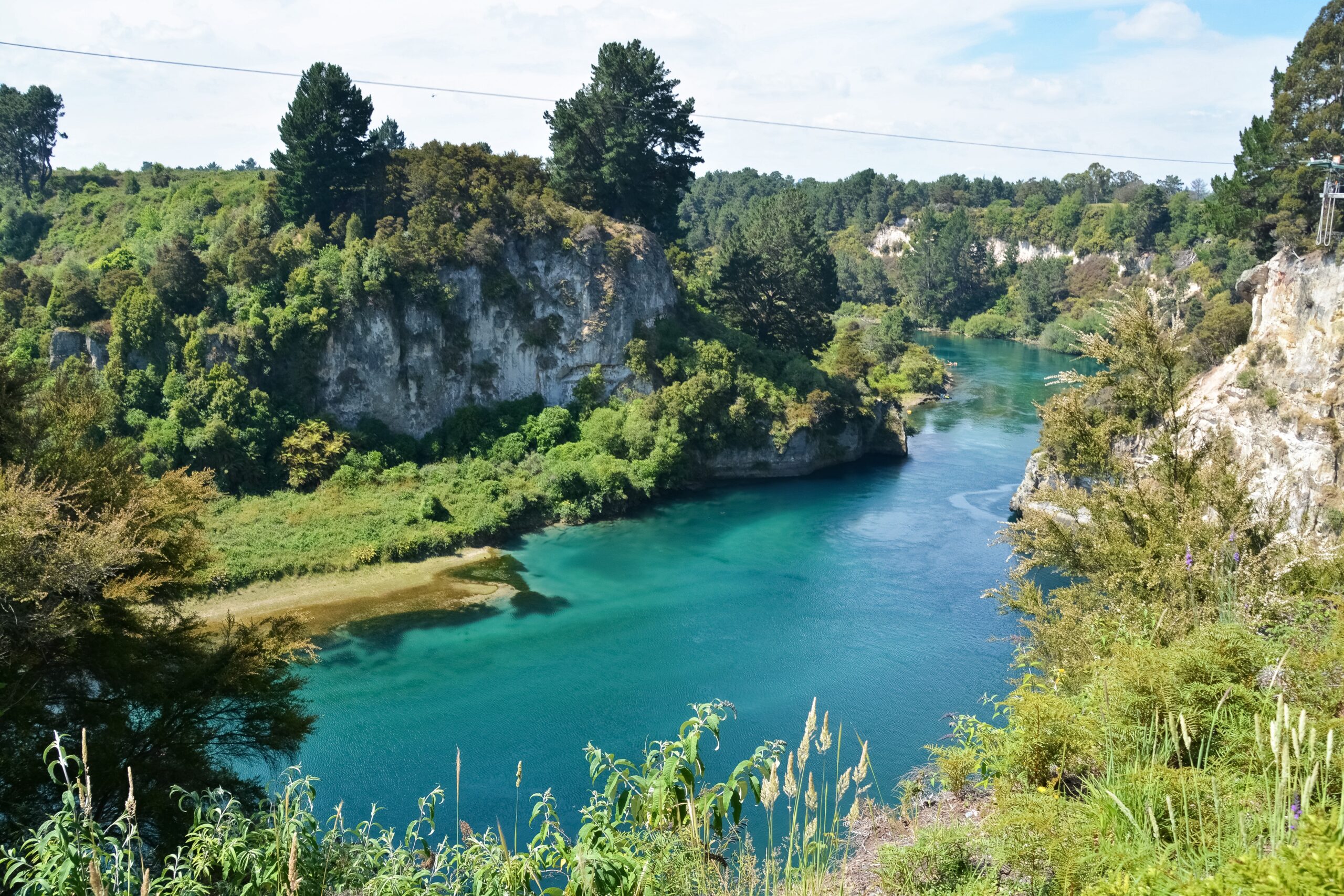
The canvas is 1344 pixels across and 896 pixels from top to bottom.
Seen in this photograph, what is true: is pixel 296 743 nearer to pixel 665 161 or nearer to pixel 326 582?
pixel 326 582

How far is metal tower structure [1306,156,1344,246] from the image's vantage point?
25734 mm

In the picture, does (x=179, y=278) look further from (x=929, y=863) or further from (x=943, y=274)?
(x=943, y=274)

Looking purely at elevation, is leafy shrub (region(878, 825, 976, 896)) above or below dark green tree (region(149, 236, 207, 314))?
below

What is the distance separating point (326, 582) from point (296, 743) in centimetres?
1517

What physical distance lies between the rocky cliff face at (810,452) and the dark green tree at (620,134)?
12.1 m

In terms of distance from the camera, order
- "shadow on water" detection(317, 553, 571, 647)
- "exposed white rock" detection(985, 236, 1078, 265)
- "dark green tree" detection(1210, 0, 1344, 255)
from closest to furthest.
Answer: "shadow on water" detection(317, 553, 571, 647) < "dark green tree" detection(1210, 0, 1344, 255) < "exposed white rock" detection(985, 236, 1078, 265)

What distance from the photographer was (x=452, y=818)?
15383 mm

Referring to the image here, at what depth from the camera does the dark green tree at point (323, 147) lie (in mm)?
33625

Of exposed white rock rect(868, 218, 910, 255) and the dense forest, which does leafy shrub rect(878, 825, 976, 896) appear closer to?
A: the dense forest

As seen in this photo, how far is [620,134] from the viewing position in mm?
37719

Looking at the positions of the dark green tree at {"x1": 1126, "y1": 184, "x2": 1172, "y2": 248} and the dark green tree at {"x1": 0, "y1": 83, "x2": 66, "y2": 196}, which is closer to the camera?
the dark green tree at {"x1": 0, "y1": 83, "x2": 66, "y2": 196}

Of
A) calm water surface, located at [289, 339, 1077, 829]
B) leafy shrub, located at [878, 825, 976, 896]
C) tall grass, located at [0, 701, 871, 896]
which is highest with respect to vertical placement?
tall grass, located at [0, 701, 871, 896]

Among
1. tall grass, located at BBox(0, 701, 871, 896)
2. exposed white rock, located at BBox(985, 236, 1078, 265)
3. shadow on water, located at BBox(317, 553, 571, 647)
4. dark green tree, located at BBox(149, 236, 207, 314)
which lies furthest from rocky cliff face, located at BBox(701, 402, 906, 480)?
exposed white rock, located at BBox(985, 236, 1078, 265)

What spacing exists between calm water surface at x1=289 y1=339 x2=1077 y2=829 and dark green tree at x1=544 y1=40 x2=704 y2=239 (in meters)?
14.1
